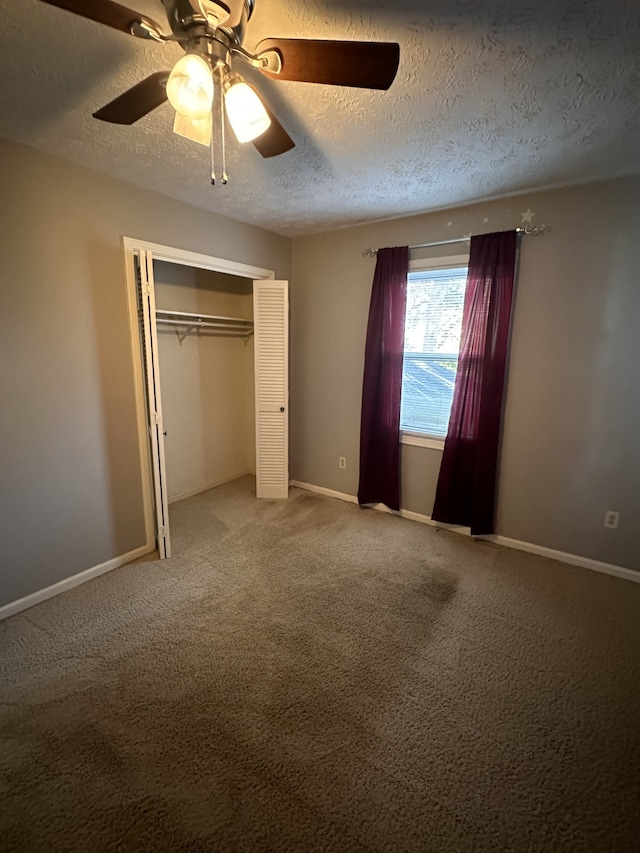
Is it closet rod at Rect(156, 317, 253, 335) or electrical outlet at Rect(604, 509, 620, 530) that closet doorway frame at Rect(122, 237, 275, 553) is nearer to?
closet rod at Rect(156, 317, 253, 335)

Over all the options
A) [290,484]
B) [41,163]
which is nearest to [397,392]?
[290,484]

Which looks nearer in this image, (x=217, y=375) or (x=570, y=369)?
(x=570, y=369)

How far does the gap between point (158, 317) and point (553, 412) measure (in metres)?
3.32

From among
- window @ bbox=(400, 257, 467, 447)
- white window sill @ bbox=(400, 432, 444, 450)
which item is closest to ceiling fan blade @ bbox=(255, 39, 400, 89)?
window @ bbox=(400, 257, 467, 447)

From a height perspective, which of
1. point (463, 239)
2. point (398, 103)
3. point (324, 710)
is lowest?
point (324, 710)

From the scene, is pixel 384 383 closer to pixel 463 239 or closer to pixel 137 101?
pixel 463 239

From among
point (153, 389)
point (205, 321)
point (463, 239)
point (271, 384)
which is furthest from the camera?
point (205, 321)

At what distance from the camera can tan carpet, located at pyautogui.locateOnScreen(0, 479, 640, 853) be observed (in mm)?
1226

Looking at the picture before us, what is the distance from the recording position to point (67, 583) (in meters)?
Result: 2.36

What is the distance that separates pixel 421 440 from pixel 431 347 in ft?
2.61

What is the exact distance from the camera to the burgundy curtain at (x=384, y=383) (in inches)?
122

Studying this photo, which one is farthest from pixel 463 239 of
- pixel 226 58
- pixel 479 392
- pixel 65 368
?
pixel 65 368

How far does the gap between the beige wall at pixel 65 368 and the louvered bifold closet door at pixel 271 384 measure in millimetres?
951

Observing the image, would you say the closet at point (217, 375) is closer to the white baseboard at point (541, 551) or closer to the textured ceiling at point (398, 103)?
the textured ceiling at point (398, 103)
